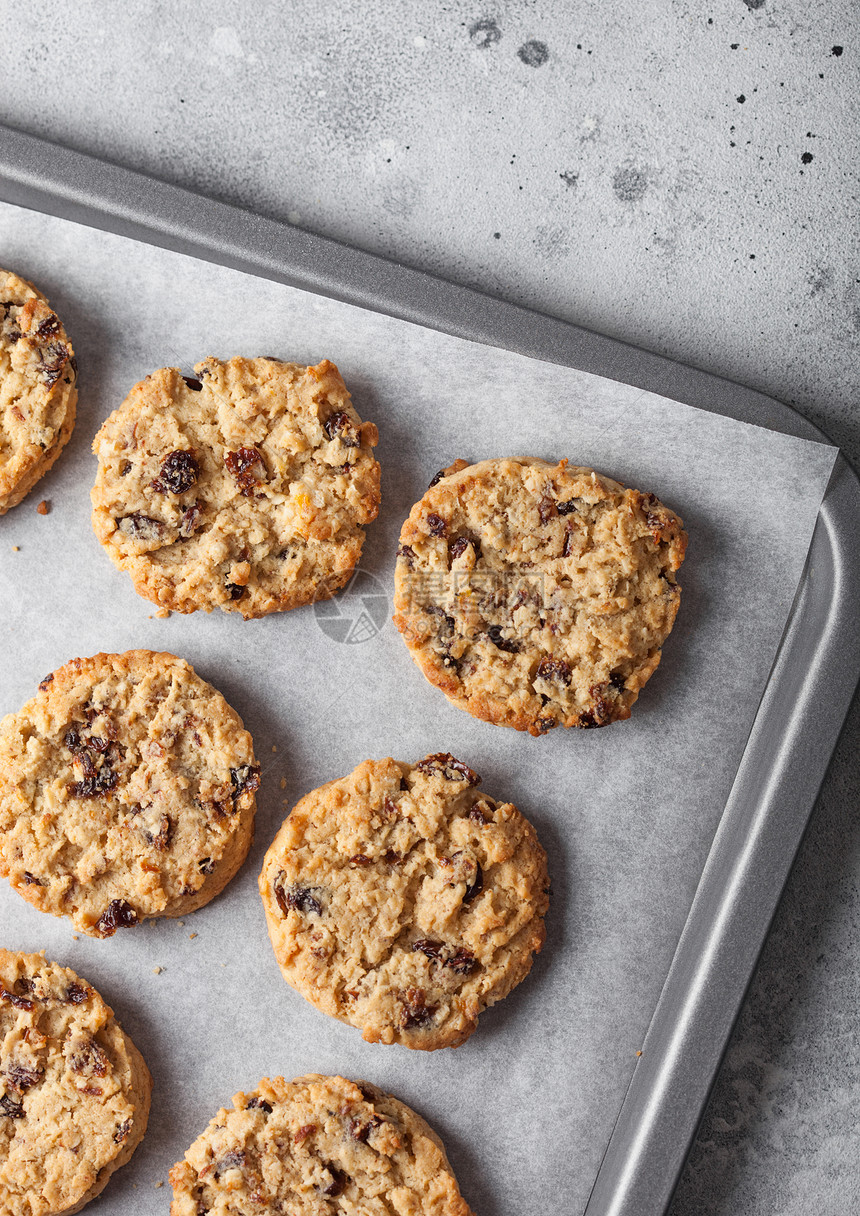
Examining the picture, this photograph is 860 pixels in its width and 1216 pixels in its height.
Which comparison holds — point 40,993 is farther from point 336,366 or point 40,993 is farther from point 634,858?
point 336,366

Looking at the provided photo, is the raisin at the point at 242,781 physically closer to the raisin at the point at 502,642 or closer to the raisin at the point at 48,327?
the raisin at the point at 502,642

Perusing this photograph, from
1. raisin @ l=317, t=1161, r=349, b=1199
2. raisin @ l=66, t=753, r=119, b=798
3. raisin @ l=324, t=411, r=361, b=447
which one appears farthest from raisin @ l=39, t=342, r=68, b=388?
raisin @ l=317, t=1161, r=349, b=1199

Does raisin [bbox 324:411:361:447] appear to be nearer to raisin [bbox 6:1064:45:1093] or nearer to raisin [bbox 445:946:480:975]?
raisin [bbox 445:946:480:975]

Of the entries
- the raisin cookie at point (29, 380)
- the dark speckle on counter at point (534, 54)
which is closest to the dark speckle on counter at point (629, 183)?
the dark speckle on counter at point (534, 54)

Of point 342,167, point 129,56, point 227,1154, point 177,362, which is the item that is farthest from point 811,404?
point 227,1154

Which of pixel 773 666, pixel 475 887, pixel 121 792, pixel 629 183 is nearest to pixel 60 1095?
pixel 121 792
